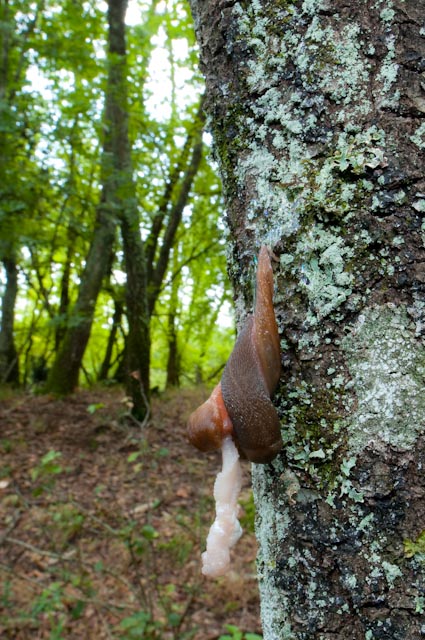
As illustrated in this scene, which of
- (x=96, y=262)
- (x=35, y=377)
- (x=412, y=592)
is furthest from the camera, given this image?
(x=35, y=377)

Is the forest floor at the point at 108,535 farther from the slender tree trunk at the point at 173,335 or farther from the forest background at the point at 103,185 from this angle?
the slender tree trunk at the point at 173,335

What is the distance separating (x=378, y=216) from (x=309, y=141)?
0.51 ft

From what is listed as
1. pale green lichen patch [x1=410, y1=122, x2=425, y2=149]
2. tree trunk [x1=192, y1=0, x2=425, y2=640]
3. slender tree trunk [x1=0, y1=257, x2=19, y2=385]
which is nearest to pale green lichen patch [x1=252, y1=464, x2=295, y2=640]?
tree trunk [x1=192, y1=0, x2=425, y2=640]

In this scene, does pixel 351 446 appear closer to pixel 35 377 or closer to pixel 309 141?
pixel 309 141

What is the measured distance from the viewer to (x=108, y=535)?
3764mm

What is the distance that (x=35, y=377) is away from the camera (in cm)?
899

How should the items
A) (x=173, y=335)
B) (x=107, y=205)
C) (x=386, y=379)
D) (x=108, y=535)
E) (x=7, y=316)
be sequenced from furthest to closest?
1. (x=173, y=335)
2. (x=7, y=316)
3. (x=107, y=205)
4. (x=108, y=535)
5. (x=386, y=379)

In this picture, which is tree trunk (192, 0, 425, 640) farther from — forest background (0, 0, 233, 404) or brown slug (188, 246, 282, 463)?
forest background (0, 0, 233, 404)

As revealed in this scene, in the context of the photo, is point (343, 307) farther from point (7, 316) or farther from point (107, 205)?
point (7, 316)

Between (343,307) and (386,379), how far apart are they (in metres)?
0.11

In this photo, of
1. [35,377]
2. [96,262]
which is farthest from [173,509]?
[35,377]

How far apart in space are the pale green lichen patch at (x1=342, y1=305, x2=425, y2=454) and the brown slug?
4.2 inches

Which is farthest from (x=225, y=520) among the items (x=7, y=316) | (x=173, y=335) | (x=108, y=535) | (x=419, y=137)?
(x=173, y=335)

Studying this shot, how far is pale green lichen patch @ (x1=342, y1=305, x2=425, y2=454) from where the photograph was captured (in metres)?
0.66
